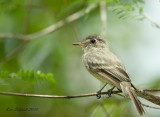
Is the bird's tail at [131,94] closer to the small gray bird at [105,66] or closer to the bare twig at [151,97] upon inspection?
the small gray bird at [105,66]

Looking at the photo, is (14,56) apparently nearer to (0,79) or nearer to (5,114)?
(5,114)

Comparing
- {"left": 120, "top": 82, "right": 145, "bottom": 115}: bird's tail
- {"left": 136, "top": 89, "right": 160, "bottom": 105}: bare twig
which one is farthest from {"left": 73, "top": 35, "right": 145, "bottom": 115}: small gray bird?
{"left": 136, "top": 89, "right": 160, "bottom": 105}: bare twig

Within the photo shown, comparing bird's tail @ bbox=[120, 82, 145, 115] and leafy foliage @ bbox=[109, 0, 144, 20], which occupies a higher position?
leafy foliage @ bbox=[109, 0, 144, 20]

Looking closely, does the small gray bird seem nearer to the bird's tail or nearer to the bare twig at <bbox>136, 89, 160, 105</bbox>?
the bird's tail

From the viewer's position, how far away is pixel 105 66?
4855 millimetres

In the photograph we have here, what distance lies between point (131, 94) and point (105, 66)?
1.04 meters

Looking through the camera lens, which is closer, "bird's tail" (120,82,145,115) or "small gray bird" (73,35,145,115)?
"bird's tail" (120,82,145,115)

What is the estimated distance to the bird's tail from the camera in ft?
11.7

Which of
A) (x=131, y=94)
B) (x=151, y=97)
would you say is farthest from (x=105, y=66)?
(x=151, y=97)

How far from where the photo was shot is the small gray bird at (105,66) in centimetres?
404

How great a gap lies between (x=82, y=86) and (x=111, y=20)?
159cm

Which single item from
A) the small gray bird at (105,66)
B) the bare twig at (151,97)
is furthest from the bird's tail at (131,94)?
the bare twig at (151,97)

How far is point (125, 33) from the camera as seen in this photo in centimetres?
721

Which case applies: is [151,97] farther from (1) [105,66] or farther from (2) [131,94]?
(1) [105,66]
